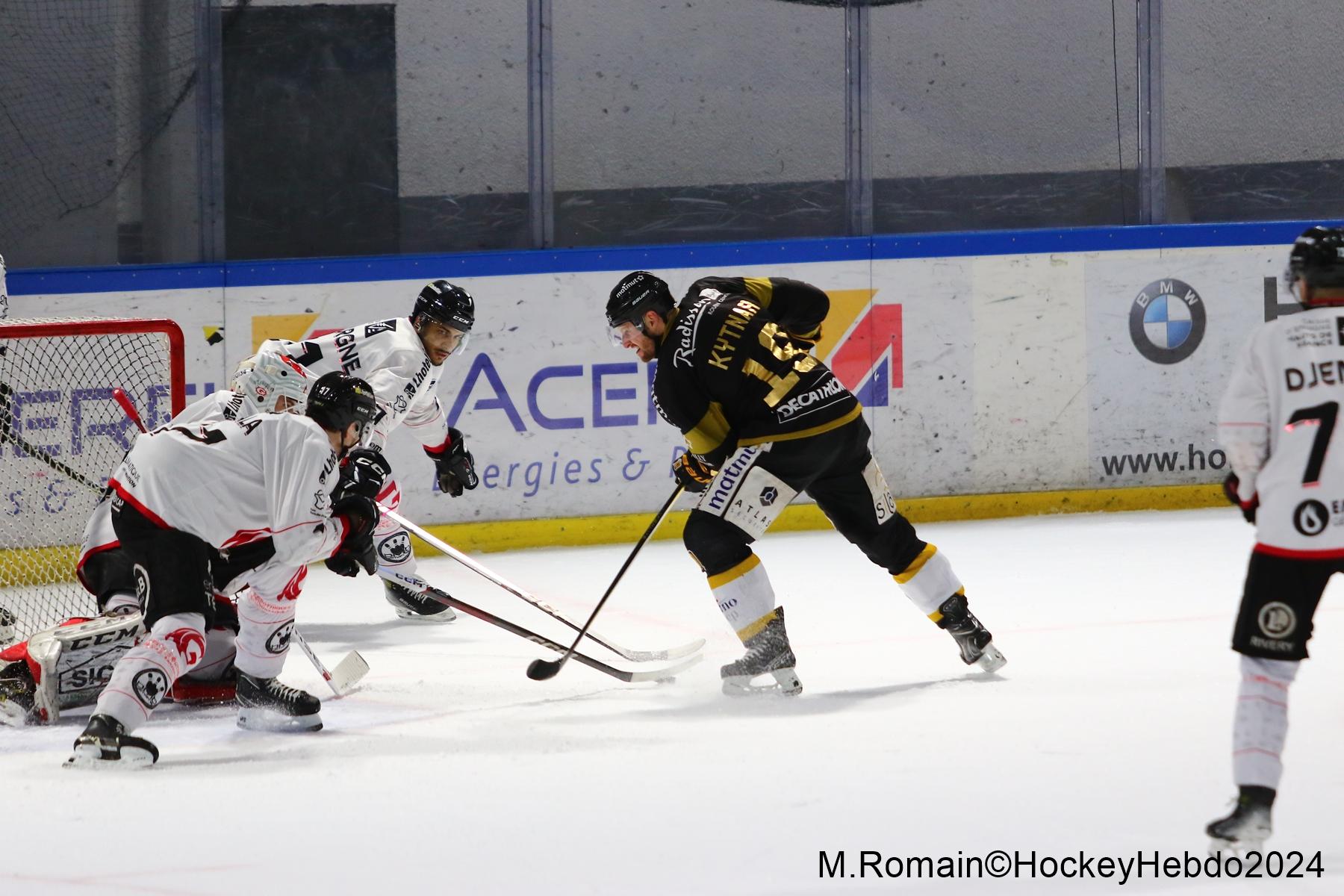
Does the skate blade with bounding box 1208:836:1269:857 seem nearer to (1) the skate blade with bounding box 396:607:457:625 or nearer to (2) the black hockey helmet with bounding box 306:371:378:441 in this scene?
(2) the black hockey helmet with bounding box 306:371:378:441

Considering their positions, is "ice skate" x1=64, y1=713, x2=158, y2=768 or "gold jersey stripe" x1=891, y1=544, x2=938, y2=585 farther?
"gold jersey stripe" x1=891, y1=544, x2=938, y2=585

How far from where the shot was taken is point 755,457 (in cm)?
407

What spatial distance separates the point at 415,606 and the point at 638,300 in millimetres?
1688

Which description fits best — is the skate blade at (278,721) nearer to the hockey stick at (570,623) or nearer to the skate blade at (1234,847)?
the hockey stick at (570,623)

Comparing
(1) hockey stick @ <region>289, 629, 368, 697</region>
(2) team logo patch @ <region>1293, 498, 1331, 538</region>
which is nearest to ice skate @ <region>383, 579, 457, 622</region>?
(1) hockey stick @ <region>289, 629, 368, 697</region>

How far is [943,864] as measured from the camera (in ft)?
8.77

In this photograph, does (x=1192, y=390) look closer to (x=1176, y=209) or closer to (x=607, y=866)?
(x=1176, y=209)

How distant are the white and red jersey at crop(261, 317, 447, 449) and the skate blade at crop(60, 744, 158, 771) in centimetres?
176

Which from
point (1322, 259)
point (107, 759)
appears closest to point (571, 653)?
point (107, 759)

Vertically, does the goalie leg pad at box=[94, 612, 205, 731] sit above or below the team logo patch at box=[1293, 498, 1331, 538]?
below

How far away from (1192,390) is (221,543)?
465 centimetres

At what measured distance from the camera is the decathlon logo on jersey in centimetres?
688

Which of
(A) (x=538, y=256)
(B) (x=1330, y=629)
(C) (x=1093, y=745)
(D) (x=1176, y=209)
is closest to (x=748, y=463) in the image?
(C) (x=1093, y=745)

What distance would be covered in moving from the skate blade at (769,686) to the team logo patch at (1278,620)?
5.12ft
